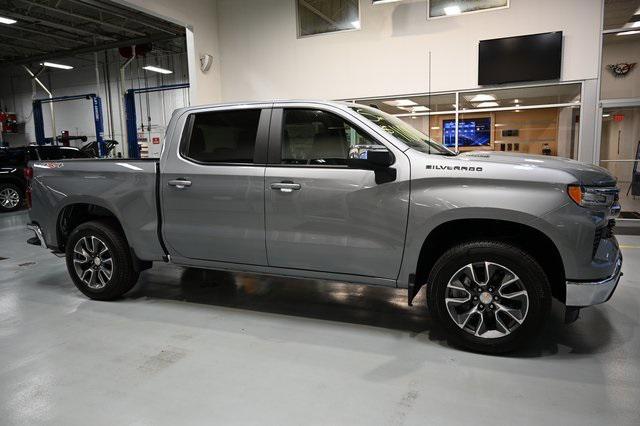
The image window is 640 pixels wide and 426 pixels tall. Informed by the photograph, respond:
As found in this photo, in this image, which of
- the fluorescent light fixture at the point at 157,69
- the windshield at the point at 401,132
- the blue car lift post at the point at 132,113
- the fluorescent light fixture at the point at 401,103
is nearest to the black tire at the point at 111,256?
the windshield at the point at 401,132

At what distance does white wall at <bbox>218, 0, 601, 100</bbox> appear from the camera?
8.35m

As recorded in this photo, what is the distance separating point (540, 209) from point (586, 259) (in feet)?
1.40

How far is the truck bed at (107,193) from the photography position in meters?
3.92

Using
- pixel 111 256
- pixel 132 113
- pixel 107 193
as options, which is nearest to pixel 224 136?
pixel 107 193

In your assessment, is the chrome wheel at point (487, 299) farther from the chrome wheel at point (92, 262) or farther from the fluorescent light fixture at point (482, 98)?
the fluorescent light fixture at point (482, 98)

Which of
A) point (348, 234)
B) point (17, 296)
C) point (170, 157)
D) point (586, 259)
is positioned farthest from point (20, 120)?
point (586, 259)

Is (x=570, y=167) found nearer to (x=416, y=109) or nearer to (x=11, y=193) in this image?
(x=416, y=109)

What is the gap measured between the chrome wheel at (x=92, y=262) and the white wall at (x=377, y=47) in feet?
23.9

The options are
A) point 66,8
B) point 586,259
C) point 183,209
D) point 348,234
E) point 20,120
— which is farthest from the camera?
point 20,120

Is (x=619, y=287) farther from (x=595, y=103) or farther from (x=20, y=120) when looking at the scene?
(x=20, y=120)

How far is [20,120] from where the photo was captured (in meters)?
20.9

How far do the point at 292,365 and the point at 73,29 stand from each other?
50.7 feet

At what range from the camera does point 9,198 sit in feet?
37.3

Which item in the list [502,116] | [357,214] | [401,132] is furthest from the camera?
[502,116]
